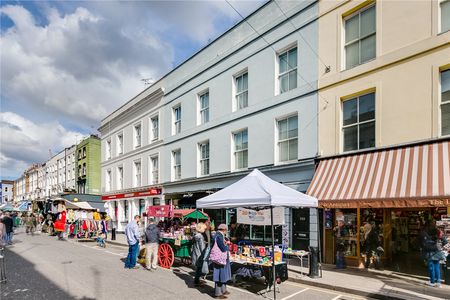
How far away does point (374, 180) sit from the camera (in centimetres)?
1031

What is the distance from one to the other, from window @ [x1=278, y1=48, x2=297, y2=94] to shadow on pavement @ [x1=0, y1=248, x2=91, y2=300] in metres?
11.1

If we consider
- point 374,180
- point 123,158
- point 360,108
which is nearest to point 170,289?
point 374,180

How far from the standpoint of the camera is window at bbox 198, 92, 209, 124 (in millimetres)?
20250

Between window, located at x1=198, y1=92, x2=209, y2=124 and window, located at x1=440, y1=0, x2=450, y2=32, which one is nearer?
window, located at x1=440, y1=0, x2=450, y2=32

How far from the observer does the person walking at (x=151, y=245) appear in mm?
11883

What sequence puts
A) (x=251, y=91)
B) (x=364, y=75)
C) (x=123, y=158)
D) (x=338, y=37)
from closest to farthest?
(x=364, y=75) < (x=338, y=37) < (x=251, y=91) < (x=123, y=158)

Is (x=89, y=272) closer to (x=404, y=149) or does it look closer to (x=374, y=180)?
(x=374, y=180)

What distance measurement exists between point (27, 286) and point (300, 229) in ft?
30.6

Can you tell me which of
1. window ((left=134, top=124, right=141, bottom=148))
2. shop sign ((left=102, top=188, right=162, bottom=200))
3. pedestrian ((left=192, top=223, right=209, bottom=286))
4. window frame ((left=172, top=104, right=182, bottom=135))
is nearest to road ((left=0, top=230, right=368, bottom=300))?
pedestrian ((left=192, top=223, right=209, bottom=286))

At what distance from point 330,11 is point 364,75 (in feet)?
9.88

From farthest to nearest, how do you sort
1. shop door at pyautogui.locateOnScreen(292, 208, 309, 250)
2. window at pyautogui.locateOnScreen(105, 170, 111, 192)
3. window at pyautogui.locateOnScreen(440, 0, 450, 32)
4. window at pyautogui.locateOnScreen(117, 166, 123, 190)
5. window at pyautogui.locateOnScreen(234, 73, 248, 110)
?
window at pyautogui.locateOnScreen(105, 170, 111, 192), window at pyautogui.locateOnScreen(117, 166, 123, 190), window at pyautogui.locateOnScreen(234, 73, 248, 110), shop door at pyautogui.locateOnScreen(292, 208, 309, 250), window at pyautogui.locateOnScreen(440, 0, 450, 32)

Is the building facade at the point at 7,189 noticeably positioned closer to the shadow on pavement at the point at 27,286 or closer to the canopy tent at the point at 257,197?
the shadow on pavement at the point at 27,286

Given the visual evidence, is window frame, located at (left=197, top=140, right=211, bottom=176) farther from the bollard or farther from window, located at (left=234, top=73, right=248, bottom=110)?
the bollard

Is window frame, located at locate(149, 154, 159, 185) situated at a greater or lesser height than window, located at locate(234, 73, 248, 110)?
lesser
